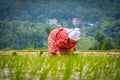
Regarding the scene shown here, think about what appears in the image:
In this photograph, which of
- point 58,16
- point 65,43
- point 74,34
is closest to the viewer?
point 74,34

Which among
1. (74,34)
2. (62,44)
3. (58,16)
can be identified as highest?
(74,34)

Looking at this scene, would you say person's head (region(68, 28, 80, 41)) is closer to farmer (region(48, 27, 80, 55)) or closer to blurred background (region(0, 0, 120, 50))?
farmer (region(48, 27, 80, 55))

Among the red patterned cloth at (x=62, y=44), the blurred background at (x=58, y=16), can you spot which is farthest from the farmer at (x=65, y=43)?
the blurred background at (x=58, y=16)

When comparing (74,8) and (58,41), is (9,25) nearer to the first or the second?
(74,8)

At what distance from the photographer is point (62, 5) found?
408 feet

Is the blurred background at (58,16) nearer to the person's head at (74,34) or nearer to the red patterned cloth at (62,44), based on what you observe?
the red patterned cloth at (62,44)

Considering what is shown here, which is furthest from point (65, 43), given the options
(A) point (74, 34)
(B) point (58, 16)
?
(B) point (58, 16)

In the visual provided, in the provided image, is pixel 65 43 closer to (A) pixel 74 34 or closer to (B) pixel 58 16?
(A) pixel 74 34

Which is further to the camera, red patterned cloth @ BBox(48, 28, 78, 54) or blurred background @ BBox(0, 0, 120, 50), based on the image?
blurred background @ BBox(0, 0, 120, 50)

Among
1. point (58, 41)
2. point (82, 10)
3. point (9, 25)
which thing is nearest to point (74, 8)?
point (82, 10)

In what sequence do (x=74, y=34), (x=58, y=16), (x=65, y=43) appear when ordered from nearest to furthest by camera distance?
(x=74, y=34) < (x=65, y=43) < (x=58, y=16)

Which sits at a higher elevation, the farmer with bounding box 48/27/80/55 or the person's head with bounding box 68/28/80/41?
the person's head with bounding box 68/28/80/41

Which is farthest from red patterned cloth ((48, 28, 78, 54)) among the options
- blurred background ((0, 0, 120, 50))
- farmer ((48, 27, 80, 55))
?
blurred background ((0, 0, 120, 50))

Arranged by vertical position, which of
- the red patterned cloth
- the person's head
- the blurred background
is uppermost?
the person's head
